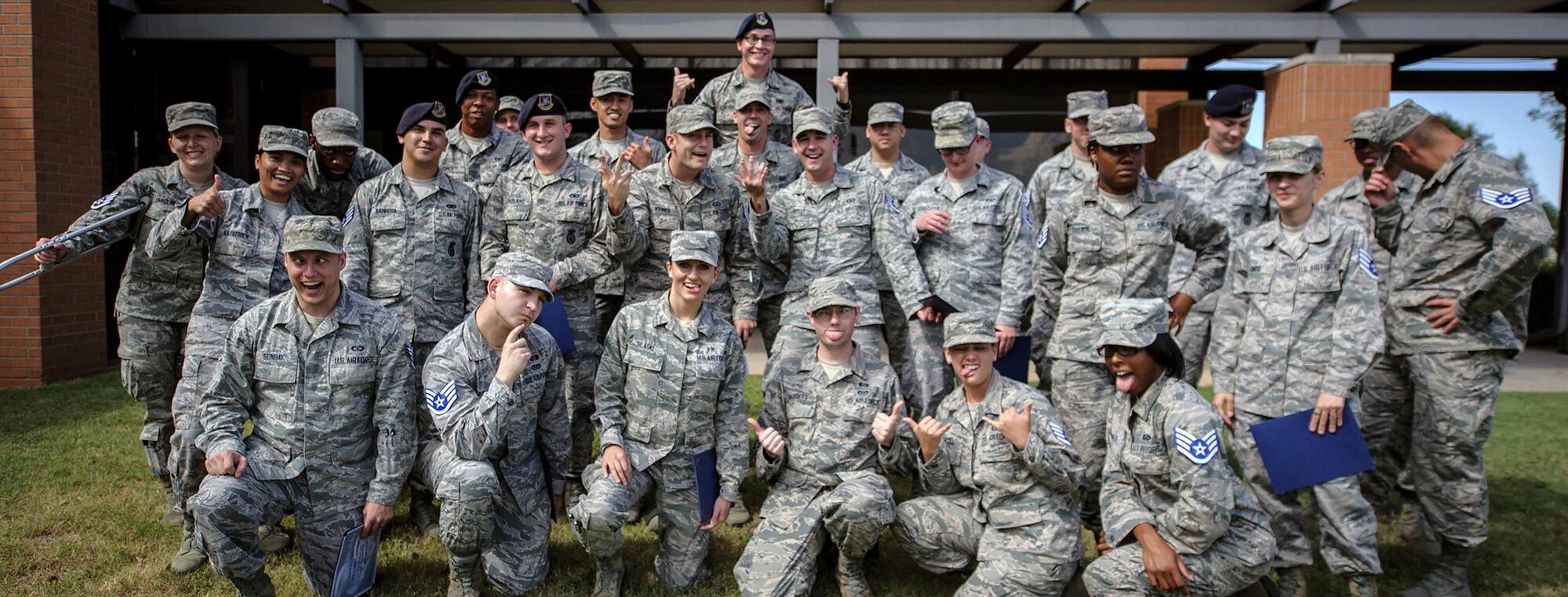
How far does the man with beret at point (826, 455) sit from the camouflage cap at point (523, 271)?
1.08 meters

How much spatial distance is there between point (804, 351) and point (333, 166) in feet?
8.53

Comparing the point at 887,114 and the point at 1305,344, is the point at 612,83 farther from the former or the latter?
the point at 1305,344

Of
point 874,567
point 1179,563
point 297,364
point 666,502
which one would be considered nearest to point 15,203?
point 297,364

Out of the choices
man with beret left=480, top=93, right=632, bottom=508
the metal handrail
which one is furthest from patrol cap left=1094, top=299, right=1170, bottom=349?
the metal handrail

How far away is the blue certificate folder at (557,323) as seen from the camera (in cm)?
467

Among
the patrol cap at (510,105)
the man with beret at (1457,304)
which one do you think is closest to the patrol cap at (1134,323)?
the man with beret at (1457,304)

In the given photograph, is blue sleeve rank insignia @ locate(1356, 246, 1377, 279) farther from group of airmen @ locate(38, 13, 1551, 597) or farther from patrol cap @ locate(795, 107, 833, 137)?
patrol cap @ locate(795, 107, 833, 137)

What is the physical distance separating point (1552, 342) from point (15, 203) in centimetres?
1625

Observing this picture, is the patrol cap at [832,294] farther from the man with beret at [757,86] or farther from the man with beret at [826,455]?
the man with beret at [757,86]

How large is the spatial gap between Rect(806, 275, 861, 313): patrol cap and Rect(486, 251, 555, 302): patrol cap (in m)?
1.14

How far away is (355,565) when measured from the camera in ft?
12.7

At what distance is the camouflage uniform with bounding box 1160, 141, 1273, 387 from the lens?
5.58 meters

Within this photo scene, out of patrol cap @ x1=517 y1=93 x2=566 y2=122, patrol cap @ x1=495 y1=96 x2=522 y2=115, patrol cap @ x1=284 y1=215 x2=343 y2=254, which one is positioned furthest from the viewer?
patrol cap @ x1=495 y1=96 x2=522 y2=115

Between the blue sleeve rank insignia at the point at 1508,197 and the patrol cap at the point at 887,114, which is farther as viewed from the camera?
the patrol cap at the point at 887,114
